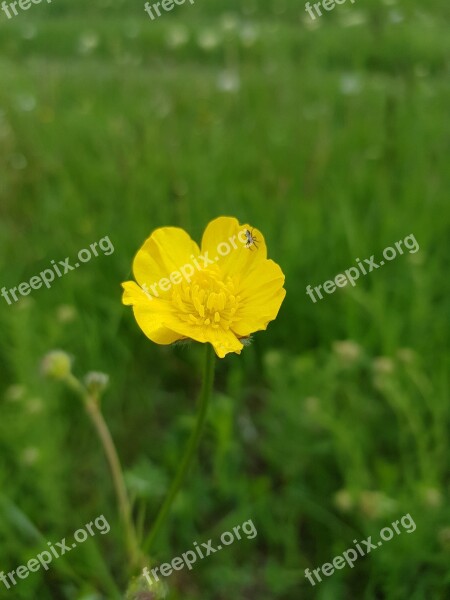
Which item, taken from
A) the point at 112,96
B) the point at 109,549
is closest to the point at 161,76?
the point at 112,96

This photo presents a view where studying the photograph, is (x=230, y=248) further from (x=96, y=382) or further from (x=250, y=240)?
(x=96, y=382)

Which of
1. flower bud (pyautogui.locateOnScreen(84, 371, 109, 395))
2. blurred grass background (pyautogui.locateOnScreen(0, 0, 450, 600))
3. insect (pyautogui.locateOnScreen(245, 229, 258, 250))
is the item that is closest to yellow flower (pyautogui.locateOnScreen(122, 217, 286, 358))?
insect (pyautogui.locateOnScreen(245, 229, 258, 250))

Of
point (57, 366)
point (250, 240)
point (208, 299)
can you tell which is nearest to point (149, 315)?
point (208, 299)

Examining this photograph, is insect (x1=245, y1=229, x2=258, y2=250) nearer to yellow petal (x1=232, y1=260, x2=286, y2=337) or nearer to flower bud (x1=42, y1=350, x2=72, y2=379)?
yellow petal (x1=232, y1=260, x2=286, y2=337)

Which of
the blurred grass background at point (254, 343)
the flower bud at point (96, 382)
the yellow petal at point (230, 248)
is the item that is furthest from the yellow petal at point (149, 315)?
the blurred grass background at point (254, 343)

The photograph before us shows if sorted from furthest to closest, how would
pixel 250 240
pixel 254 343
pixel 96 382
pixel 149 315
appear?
pixel 254 343 → pixel 96 382 → pixel 250 240 → pixel 149 315

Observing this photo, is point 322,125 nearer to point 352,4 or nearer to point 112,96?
point 112,96

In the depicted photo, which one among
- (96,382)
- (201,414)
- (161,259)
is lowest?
(201,414)
